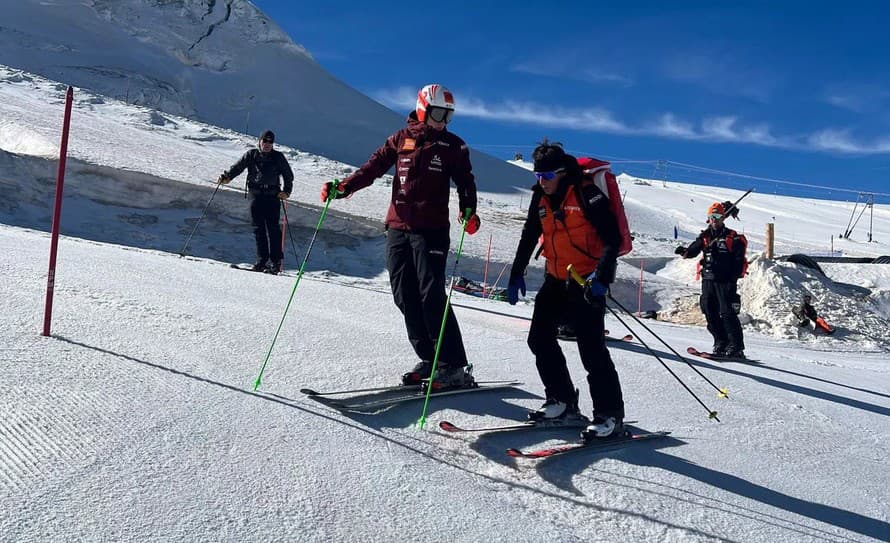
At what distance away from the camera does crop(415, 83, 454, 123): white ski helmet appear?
14.6 feet

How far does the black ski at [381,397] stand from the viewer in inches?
153

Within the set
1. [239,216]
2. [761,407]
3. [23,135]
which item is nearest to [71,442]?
[761,407]

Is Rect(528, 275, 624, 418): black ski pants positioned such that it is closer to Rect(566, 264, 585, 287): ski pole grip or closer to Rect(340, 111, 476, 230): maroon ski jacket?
Rect(566, 264, 585, 287): ski pole grip

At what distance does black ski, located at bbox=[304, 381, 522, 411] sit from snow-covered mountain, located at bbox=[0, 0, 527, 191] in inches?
1131

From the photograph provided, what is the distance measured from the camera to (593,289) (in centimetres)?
363

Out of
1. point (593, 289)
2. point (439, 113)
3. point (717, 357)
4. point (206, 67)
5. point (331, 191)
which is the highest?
point (206, 67)

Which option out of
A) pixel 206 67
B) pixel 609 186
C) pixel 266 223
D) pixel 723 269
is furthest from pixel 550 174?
pixel 206 67

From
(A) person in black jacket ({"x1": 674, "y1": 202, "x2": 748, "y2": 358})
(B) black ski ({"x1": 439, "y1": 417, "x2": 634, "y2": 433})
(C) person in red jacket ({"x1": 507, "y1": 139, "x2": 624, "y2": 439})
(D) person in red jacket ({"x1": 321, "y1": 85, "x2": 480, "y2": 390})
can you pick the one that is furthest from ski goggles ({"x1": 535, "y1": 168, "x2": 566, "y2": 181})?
(A) person in black jacket ({"x1": 674, "y1": 202, "x2": 748, "y2": 358})

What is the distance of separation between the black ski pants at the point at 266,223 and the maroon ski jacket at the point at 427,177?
5.51m

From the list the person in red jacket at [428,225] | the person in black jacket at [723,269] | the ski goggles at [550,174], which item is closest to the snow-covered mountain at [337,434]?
the person in red jacket at [428,225]

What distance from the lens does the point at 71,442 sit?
9.46ft

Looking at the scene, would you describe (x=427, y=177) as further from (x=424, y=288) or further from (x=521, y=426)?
(x=521, y=426)

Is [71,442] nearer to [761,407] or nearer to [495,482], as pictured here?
[495,482]

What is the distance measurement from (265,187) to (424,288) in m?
5.83
